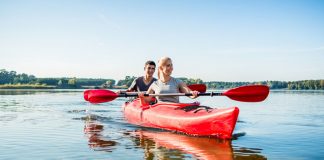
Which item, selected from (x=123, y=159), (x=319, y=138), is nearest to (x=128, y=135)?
(x=123, y=159)

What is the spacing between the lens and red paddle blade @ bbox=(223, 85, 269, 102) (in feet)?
24.2

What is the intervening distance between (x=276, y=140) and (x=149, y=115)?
3.01 m

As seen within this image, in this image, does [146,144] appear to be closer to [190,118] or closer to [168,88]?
[190,118]

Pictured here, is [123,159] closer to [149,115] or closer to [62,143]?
[62,143]

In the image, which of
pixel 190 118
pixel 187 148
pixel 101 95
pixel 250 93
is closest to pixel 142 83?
pixel 101 95

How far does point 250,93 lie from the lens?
7418mm

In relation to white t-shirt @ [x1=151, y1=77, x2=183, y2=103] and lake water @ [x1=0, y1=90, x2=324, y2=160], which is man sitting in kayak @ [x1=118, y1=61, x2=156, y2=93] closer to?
white t-shirt @ [x1=151, y1=77, x2=183, y2=103]

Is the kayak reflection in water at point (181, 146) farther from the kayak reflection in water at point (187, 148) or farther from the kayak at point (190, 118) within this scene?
the kayak at point (190, 118)

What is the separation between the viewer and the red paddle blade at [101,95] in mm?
Result: 9633

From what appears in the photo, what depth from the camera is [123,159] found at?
4930mm

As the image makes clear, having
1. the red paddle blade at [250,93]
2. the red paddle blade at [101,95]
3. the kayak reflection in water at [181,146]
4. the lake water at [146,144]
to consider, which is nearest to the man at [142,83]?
the red paddle blade at [101,95]

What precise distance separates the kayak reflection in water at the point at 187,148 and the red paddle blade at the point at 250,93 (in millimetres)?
1303

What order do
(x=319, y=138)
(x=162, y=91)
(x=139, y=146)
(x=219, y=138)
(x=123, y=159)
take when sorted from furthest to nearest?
(x=162, y=91)
(x=319, y=138)
(x=219, y=138)
(x=139, y=146)
(x=123, y=159)

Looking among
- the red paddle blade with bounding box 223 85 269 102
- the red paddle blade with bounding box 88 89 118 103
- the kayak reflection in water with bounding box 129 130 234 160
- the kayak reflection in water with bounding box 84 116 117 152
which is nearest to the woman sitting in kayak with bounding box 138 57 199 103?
the red paddle blade with bounding box 223 85 269 102
